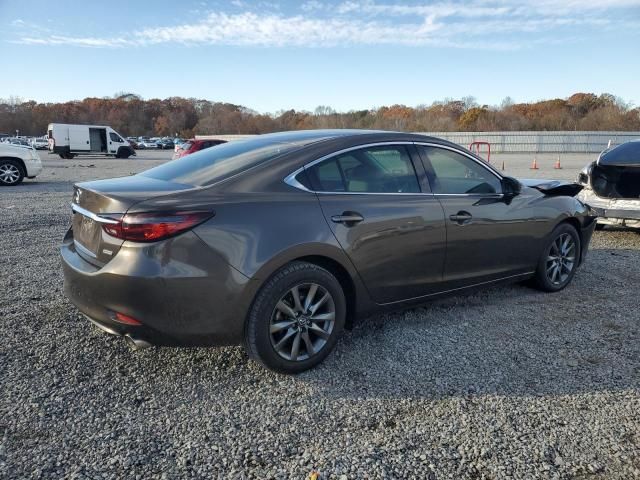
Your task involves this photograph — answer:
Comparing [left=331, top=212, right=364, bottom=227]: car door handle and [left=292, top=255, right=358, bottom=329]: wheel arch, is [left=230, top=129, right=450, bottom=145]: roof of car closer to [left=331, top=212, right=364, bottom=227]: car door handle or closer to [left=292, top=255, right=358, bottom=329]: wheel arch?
[left=331, top=212, right=364, bottom=227]: car door handle

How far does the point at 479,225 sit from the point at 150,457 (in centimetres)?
298

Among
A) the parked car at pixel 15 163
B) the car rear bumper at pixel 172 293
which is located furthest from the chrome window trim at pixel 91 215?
the parked car at pixel 15 163

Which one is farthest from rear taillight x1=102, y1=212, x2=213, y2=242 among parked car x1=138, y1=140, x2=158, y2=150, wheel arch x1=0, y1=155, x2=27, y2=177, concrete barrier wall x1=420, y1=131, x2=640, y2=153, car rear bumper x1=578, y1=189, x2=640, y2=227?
parked car x1=138, y1=140, x2=158, y2=150

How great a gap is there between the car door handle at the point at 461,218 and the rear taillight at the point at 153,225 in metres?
2.07

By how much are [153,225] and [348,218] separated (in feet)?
4.16

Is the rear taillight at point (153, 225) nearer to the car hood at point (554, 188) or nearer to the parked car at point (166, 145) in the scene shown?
the car hood at point (554, 188)

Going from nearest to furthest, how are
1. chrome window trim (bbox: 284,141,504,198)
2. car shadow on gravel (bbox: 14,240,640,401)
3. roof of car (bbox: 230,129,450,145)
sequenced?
car shadow on gravel (bbox: 14,240,640,401), chrome window trim (bbox: 284,141,504,198), roof of car (bbox: 230,129,450,145)

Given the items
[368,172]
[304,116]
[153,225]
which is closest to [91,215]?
[153,225]

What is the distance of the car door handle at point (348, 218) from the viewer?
341 centimetres

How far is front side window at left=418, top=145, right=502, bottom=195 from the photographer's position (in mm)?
4090

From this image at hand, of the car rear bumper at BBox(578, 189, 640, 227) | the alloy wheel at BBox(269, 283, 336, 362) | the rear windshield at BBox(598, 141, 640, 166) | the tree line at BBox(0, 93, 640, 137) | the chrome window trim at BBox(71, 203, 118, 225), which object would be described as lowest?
the alloy wheel at BBox(269, 283, 336, 362)

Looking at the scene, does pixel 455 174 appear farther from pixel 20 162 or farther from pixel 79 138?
pixel 79 138

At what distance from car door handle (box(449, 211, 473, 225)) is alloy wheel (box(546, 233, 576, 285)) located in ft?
4.47

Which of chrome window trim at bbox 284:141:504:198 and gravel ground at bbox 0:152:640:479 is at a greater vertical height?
chrome window trim at bbox 284:141:504:198
